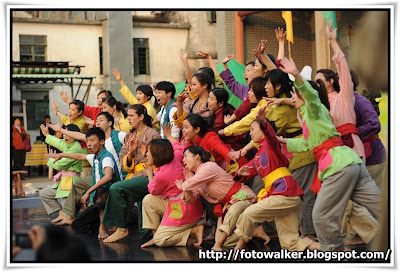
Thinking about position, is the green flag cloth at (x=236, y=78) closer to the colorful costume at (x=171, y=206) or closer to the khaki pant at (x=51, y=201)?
the colorful costume at (x=171, y=206)

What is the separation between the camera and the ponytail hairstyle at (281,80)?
7.08 meters

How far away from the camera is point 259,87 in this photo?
24.6ft

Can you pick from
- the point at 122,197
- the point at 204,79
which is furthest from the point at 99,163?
the point at 204,79

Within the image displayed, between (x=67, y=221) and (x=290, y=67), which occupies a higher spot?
(x=290, y=67)

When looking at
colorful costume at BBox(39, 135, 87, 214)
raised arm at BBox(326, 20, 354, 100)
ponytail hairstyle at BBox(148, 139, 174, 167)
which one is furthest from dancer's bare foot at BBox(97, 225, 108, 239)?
raised arm at BBox(326, 20, 354, 100)

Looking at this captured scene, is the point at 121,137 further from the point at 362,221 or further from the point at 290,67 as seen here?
the point at 290,67

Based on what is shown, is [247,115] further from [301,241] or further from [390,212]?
[390,212]

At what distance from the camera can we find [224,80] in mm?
8523

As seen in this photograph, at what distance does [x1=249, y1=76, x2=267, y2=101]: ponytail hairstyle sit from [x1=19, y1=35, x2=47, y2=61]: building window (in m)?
21.9

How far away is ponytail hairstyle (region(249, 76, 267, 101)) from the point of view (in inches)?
295

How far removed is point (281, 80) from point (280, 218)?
1.40m

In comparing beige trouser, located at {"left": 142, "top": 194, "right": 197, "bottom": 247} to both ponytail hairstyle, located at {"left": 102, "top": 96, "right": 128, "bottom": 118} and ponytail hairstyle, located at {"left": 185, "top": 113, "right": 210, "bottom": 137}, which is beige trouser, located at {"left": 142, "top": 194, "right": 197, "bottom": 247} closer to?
ponytail hairstyle, located at {"left": 185, "top": 113, "right": 210, "bottom": 137}

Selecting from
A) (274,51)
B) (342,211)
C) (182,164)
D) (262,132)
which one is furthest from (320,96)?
(274,51)

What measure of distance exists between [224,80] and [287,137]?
160cm
